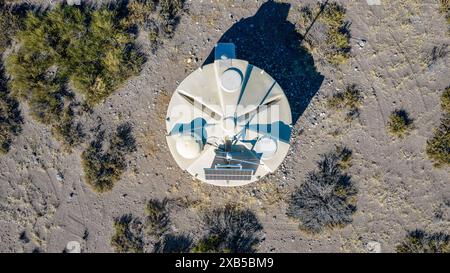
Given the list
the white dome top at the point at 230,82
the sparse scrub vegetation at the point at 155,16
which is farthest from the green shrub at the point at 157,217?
the sparse scrub vegetation at the point at 155,16

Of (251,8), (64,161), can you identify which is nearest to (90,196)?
(64,161)

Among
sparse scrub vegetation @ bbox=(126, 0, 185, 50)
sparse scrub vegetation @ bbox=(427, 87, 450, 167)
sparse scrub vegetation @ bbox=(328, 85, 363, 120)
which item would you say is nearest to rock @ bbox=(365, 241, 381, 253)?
sparse scrub vegetation @ bbox=(427, 87, 450, 167)

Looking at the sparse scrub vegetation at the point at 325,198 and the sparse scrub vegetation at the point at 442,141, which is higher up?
the sparse scrub vegetation at the point at 442,141

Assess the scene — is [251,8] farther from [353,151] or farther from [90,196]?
[90,196]

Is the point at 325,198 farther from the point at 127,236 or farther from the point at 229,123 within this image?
the point at 127,236

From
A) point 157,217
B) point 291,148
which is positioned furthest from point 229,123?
point 157,217

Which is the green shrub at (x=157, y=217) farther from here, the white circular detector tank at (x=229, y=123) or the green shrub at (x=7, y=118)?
the green shrub at (x=7, y=118)

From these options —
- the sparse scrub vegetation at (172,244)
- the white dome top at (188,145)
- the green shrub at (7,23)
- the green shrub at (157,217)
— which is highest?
the green shrub at (7,23)

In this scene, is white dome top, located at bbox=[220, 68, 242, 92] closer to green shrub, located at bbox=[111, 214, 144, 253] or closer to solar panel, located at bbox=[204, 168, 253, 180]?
solar panel, located at bbox=[204, 168, 253, 180]
